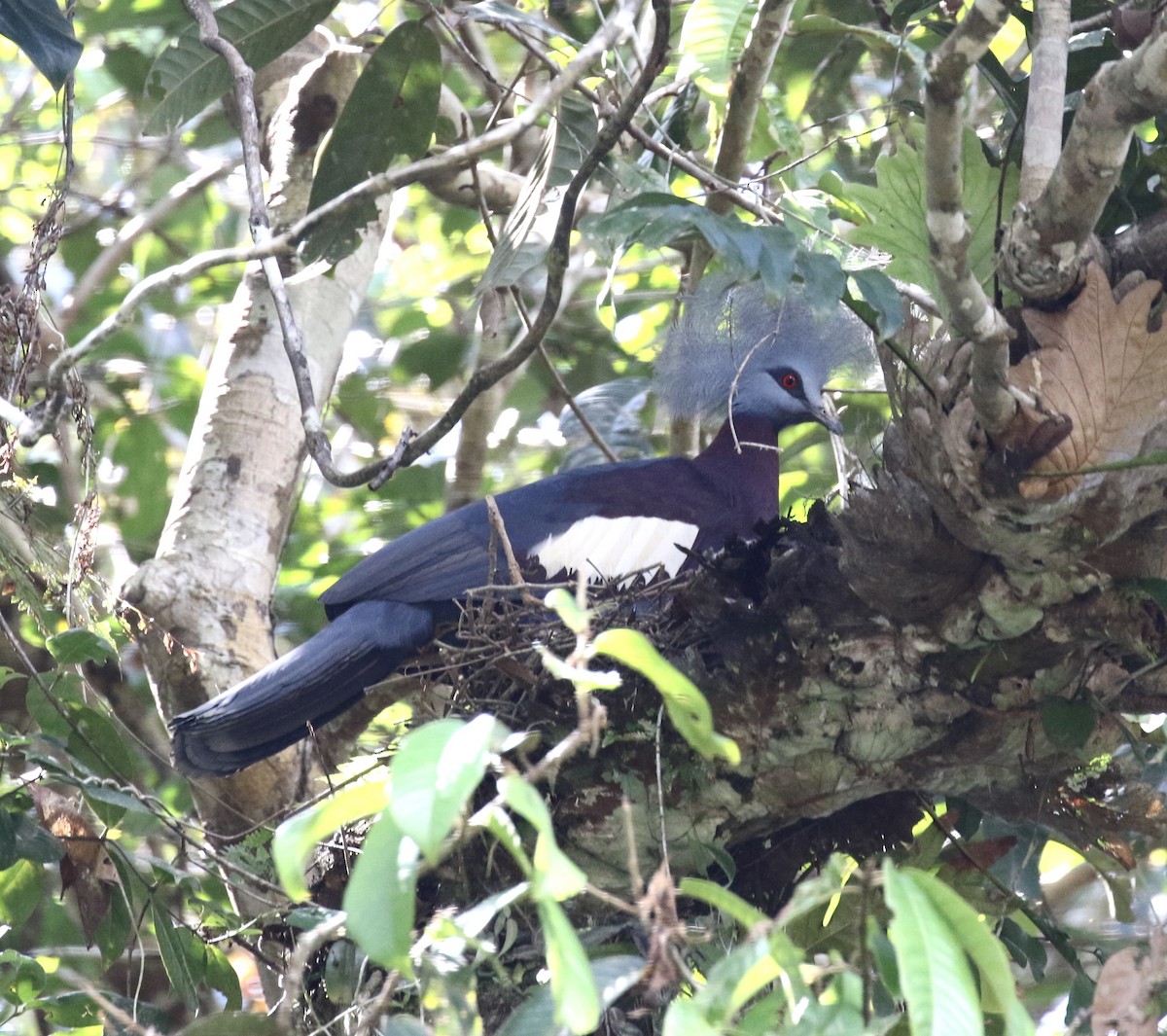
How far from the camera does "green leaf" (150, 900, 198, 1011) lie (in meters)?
2.44

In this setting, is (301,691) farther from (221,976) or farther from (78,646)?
(221,976)

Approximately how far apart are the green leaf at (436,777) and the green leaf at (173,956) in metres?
1.56

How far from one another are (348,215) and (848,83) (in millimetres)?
1789

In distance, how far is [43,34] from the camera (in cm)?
231

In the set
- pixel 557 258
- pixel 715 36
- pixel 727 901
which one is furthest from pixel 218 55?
pixel 727 901

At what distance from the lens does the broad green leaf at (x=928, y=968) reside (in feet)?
3.58

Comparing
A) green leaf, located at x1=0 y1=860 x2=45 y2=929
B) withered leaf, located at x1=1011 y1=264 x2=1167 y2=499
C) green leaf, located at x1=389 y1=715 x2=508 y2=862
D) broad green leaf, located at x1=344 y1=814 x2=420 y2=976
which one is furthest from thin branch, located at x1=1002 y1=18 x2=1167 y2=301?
green leaf, located at x1=0 y1=860 x2=45 y2=929

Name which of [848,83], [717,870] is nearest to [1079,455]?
[717,870]

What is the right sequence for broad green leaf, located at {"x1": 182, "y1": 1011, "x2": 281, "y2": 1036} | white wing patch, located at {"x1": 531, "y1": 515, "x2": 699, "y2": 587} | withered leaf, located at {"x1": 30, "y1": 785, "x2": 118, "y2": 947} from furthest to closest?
white wing patch, located at {"x1": 531, "y1": 515, "x2": 699, "y2": 587}, withered leaf, located at {"x1": 30, "y1": 785, "x2": 118, "y2": 947}, broad green leaf, located at {"x1": 182, "y1": 1011, "x2": 281, "y2": 1036}

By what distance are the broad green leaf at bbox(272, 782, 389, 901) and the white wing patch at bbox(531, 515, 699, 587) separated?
1747 millimetres

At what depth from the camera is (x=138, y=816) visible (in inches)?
113

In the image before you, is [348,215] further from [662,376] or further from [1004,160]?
[1004,160]

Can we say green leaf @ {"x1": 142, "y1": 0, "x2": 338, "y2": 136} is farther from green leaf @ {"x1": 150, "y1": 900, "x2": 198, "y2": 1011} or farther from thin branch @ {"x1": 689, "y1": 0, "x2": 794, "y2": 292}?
green leaf @ {"x1": 150, "y1": 900, "x2": 198, "y2": 1011}

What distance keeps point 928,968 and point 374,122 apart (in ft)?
7.45
